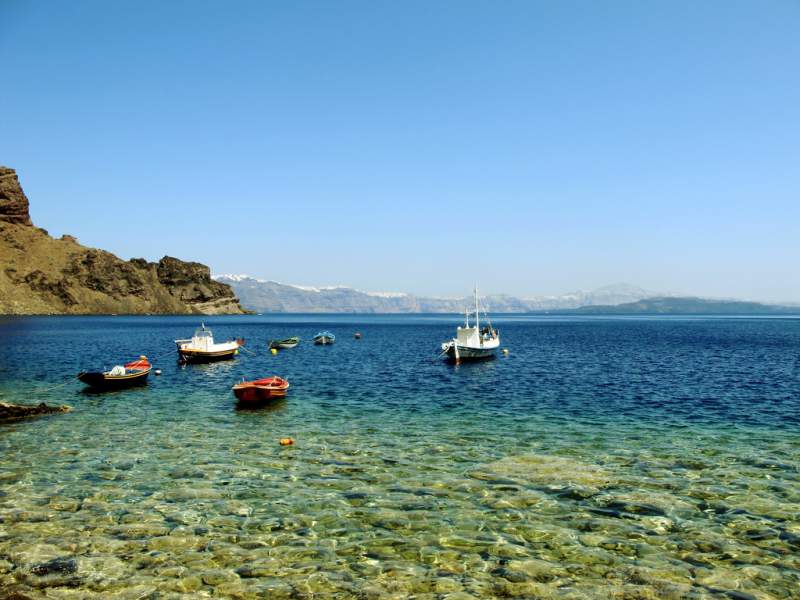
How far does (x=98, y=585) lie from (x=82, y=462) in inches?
446

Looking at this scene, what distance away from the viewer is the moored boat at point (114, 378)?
40531 millimetres

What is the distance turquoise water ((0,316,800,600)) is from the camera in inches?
479

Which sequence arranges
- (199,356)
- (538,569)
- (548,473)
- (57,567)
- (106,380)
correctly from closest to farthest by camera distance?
1. (57,567)
2. (538,569)
3. (548,473)
4. (106,380)
5. (199,356)

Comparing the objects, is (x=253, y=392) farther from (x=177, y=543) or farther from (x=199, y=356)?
(x=199, y=356)

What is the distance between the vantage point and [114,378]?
41.2m

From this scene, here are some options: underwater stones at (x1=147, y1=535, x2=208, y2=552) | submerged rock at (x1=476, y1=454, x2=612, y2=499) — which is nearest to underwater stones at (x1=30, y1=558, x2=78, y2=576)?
underwater stones at (x1=147, y1=535, x2=208, y2=552)

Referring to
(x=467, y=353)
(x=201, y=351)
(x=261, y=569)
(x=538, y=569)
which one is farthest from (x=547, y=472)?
(x=201, y=351)

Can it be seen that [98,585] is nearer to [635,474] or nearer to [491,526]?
[491,526]

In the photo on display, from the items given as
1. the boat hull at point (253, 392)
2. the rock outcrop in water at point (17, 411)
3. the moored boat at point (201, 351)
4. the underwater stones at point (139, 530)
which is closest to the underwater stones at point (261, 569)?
the underwater stones at point (139, 530)

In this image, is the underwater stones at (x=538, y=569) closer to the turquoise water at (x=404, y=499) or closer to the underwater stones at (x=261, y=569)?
the turquoise water at (x=404, y=499)

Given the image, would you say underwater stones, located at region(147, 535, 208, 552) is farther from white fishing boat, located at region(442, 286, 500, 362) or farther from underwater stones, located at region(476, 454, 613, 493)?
white fishing boat, located at region(442, 286, 500, 362)

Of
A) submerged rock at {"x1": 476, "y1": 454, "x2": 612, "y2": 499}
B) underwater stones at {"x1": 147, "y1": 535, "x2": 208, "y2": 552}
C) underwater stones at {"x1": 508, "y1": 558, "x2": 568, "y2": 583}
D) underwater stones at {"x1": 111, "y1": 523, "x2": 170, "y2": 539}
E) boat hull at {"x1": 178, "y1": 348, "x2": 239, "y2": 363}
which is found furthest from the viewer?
boat hull at {"x1": 178, "y1": 348, "x2": 239, "y2": 363}

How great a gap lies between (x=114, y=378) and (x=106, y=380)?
0.56 metres

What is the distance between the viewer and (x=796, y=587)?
1184 centimetres
